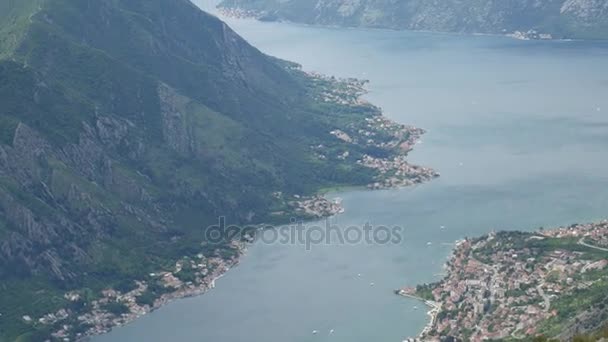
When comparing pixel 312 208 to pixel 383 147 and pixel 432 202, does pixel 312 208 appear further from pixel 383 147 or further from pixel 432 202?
pixel 383 147

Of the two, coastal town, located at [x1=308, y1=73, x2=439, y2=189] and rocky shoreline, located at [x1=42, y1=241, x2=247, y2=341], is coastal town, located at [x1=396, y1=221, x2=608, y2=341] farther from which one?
coastal town, located at [x1=308, y1=73, x2=439, y2=189]

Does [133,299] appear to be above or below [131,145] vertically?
below

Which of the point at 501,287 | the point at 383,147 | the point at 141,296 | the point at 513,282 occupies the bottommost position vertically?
the point at 141,296

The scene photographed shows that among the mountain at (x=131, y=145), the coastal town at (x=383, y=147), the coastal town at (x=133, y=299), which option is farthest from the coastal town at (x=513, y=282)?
the coastal town at (x=383, y=147)

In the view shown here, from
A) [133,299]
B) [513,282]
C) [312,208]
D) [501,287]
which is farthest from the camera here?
[312,208]

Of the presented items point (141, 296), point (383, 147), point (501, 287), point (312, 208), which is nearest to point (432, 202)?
point (312, 208)

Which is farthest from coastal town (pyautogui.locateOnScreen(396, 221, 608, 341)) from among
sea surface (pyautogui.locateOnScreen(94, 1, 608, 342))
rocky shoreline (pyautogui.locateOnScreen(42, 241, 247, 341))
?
rocky shoreline (pyautogui.locateOnScreen(42, 241, 247, 341))

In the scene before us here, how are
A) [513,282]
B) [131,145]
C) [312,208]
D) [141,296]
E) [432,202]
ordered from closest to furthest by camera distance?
1. [513,282]
2. [141,296]
3. [131,145]
4. [432,202]
5. [312,208]
